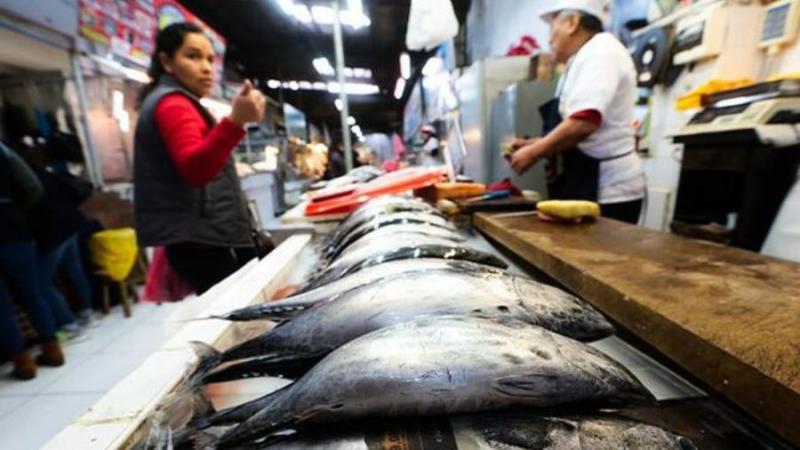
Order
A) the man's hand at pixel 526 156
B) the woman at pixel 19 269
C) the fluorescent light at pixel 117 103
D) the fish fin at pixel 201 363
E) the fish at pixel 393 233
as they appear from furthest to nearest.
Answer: the fluorescent light at pixel 117 103
the woman at pixel 19 269
the man's hand at pixel 526 156
the fish at pixel 393 233
the fish fin at pixel 201 363

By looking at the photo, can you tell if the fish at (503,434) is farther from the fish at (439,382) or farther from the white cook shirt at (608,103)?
the white cook shirt at (608,103)

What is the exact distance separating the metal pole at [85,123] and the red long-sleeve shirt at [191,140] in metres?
4.15

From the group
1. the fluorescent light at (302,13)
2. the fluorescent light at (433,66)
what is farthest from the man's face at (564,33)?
the fluorescent light at (433,66)

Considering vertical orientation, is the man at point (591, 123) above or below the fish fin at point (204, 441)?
above

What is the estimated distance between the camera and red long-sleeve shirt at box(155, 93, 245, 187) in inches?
58.4

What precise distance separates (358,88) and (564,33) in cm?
1368

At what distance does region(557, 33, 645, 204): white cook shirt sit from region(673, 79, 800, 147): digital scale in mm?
435

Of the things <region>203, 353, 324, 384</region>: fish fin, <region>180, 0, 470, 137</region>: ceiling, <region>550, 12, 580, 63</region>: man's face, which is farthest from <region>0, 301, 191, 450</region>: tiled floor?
<region>180, 0, 470, 137</region>: ceiling

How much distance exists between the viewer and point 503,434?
419 mm

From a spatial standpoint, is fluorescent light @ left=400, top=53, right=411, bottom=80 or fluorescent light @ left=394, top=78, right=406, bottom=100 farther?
fluorescent light @ left=394, top=78, right=406, bottom=100

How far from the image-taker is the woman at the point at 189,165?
1536 mm

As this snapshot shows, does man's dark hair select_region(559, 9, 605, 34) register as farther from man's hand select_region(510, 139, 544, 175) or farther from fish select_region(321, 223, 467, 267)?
fish select_region(321, 223, 467, 267)

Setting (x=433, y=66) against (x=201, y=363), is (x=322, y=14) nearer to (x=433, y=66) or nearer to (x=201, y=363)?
(x=433, y=66)

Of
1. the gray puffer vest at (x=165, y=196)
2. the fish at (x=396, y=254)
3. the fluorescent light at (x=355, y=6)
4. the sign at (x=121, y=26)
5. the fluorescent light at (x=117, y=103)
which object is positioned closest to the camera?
the fish at (x=396, y=254)
